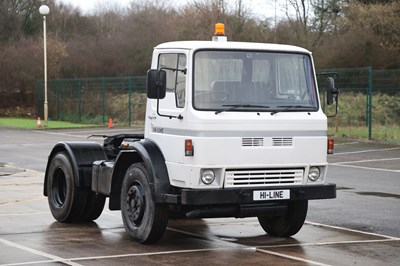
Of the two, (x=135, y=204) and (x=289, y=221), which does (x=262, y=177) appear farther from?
(x=135, y=204)

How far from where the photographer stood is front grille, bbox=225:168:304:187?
10.3 m

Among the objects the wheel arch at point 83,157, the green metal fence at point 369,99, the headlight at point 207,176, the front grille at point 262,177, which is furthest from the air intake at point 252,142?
the green metal fence at point 369,99

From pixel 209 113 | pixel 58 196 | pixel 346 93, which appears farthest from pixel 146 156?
pixel 346 93

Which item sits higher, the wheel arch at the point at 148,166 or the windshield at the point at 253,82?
the windshield at the point at 253,82

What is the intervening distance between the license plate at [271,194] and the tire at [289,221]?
0.78m

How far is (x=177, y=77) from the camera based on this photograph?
1050 centimetres

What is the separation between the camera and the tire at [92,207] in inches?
493

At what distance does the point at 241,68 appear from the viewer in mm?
10664

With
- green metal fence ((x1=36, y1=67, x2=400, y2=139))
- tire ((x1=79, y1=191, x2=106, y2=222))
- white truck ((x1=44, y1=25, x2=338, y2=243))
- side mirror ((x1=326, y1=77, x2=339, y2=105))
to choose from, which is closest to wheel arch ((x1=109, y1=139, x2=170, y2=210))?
white truck ((x1=44, y1=25, x2=338, y2=243))

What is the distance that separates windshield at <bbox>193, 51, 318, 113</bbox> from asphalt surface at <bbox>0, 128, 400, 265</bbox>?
5.76 ft

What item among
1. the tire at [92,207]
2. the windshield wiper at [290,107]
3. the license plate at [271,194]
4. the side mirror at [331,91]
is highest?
the side mirror at [331,91]

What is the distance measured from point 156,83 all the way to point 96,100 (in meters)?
35.8

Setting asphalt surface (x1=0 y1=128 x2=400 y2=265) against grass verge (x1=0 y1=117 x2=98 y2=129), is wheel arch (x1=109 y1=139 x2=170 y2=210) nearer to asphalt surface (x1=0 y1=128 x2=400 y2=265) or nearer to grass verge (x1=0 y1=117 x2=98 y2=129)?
asphalt surface (x1=0 y1=128 x2=400 y2=265)

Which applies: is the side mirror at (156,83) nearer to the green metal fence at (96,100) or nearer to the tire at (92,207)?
the tire at (92,207)
